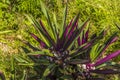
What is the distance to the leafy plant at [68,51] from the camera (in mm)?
2338

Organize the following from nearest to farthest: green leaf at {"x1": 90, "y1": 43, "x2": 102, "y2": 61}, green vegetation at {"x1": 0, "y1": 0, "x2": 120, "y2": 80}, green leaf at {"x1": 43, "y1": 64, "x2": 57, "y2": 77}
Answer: green leaf at {"x1": 43, "y1": 64, "x2": 57, "y2": 77} < green leaf at {"x1": 90, "y1": 43, "x2": 102, "y2": 61} < green vegetation at {"x1": 0, "y1": 0, "x2": 120, "y2": 80}

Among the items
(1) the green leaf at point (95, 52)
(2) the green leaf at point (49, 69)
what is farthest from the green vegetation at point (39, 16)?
(2) the green leaf at point (49, 69)

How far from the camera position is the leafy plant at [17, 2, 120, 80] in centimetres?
234

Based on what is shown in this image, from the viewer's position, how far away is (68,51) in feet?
7.92

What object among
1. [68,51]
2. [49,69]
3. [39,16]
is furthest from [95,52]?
[39,16]

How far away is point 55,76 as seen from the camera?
2502 millimetres

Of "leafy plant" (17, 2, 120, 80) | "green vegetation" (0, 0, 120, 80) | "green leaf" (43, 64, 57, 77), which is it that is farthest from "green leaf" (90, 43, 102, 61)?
"green vegetation" (0, 0, 120, 80)

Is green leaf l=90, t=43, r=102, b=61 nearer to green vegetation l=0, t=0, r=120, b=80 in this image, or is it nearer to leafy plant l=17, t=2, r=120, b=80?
leafy plant l=17, t=2, r=120, b=80

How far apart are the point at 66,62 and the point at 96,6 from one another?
1.73 m

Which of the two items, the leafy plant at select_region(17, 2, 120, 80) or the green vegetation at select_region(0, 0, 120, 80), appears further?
the green vegetation at select_region(0, 0, 120, 80)

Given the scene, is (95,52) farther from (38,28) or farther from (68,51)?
(38,28)

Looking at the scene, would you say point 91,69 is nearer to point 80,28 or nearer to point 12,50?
point 80,28

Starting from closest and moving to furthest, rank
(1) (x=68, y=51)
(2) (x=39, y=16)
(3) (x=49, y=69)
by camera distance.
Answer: (3) (x=49, y=69) < (1) (x=68, y=51) < (2) (x=39, y=16)

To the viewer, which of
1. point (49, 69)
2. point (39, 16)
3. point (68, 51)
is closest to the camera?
point (49, 69)
